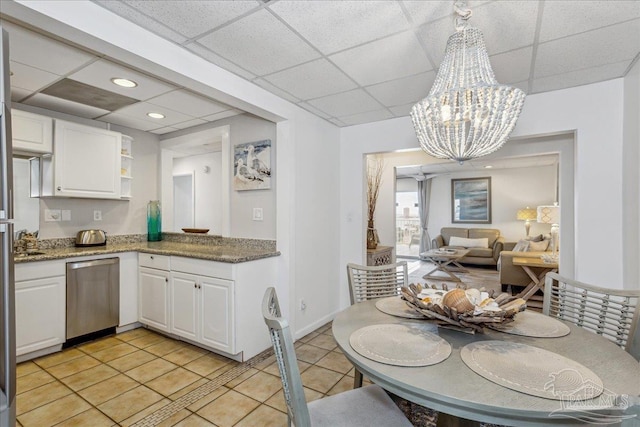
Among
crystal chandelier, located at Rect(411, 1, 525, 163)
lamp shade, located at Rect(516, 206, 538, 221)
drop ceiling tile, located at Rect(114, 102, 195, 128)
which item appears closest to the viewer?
crystal chandelier, located at Rect(411, 1, 525, 163)

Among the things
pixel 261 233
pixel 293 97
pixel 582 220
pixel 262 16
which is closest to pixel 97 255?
pixel 261 233

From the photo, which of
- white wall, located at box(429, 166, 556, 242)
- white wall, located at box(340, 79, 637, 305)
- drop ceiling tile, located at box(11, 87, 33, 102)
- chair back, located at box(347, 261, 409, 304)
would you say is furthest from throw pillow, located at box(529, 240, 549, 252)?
drop ceiling tile, located at box(11, 87, 33, 102)

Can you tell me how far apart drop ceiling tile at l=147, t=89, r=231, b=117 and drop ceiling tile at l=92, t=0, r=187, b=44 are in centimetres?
85

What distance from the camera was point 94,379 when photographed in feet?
7.41

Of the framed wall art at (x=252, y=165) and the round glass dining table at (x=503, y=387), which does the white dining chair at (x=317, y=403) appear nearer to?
the round glass dining table at (x=503, y=387)

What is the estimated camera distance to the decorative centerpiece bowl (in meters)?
1.25

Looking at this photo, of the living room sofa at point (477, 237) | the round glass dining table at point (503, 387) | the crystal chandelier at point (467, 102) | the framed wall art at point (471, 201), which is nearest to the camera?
the round glass dining table at point (503, 387)

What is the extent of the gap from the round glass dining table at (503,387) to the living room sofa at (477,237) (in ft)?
20.2

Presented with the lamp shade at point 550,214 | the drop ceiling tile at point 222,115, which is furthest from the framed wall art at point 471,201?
the drop ceiling tile at point 222,115

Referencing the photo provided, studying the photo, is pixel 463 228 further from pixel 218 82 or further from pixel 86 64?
pixel 86 64

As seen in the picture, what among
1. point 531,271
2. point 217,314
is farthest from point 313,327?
point 531,271

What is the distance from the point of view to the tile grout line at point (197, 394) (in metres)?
1.83

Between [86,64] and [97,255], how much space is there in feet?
5.61

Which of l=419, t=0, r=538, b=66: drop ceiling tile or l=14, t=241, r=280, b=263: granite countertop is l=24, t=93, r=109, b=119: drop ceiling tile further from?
l=419, t=0, r=538, b=66: drop ceiling tile
